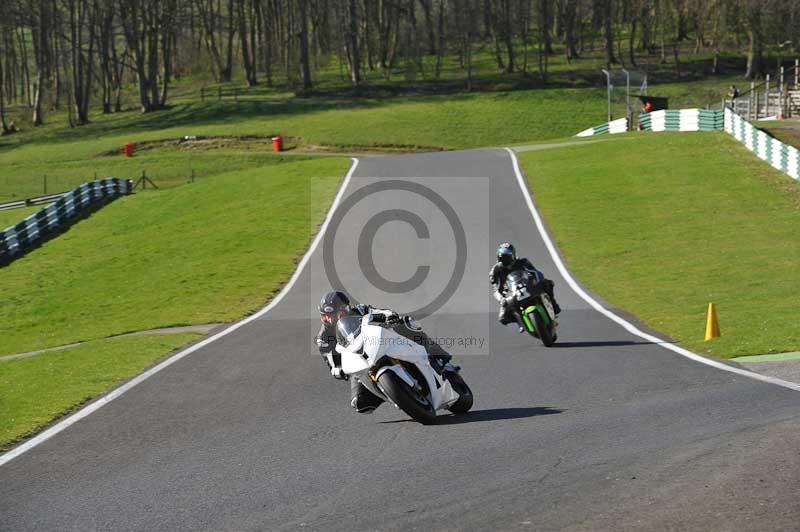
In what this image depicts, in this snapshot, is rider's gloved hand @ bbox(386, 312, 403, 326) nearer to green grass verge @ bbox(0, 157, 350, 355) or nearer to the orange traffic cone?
the orange traffic cone

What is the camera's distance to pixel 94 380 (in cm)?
1562

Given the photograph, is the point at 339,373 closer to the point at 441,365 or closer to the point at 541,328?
the point at 441,365

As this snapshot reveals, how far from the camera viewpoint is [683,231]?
107 ft

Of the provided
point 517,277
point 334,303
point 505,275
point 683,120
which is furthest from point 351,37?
point 334,303

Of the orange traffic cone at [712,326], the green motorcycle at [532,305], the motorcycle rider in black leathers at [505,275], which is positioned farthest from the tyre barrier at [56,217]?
the orange traffic cone at [712,326]

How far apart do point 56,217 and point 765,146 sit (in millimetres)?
29708

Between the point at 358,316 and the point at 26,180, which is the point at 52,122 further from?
the point at 358,316

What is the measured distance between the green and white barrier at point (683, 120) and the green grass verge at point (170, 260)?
16836mm

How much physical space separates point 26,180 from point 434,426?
62043mm

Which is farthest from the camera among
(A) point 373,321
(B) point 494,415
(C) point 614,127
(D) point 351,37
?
(D) point 351,37

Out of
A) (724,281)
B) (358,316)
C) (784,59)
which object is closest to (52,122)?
(784,59)

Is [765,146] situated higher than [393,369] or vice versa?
[393,369]

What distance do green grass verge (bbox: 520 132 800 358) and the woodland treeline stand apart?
30.8 metres

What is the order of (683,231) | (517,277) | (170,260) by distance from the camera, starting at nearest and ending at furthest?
(517,277) < (683,231) < (170,260)
